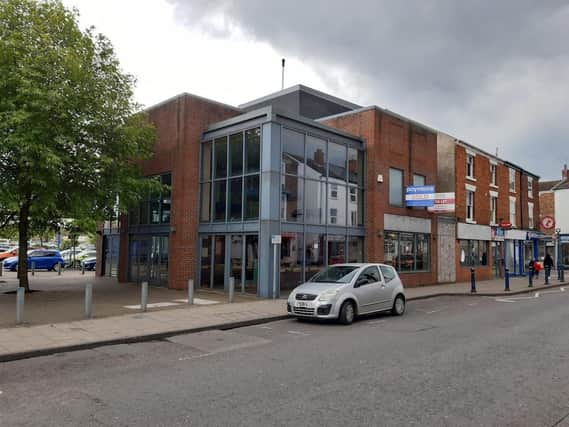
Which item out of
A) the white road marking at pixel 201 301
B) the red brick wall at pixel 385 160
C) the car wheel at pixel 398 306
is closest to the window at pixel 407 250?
the red brick wall at pixel 385 160

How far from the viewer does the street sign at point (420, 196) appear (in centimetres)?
2103

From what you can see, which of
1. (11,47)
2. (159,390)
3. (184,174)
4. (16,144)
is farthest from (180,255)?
(159,390)

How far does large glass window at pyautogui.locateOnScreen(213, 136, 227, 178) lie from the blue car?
17.8 metres

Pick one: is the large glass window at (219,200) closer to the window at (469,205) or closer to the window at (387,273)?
the window at (387,273)

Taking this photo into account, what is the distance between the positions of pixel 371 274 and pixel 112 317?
6951mm

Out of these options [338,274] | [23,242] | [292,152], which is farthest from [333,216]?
[23,242]

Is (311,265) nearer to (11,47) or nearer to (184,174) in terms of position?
(184,174)

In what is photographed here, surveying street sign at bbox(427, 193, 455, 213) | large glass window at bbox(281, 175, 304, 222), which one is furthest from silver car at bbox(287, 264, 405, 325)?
street sign at bbox(427, 193, 455, 213)

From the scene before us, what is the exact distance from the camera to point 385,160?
20797 millimetres

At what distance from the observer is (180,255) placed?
1817 centimetres

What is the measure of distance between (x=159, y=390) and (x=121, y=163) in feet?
40.8

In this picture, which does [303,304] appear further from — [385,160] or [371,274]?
[385,160]

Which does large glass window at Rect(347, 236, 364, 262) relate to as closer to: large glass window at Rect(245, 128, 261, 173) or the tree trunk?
large glass window at Rect(245, 128, 261, 173)

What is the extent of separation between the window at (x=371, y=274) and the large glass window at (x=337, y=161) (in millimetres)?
6734
